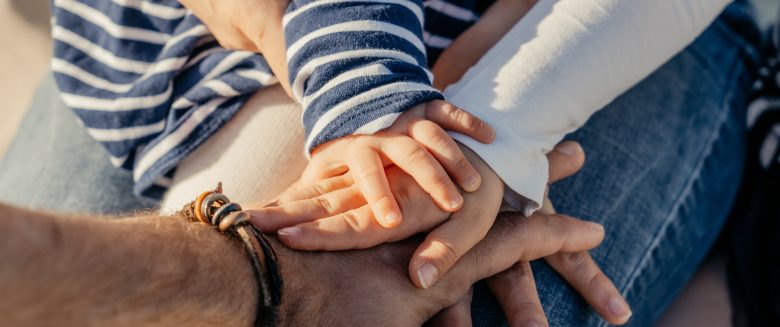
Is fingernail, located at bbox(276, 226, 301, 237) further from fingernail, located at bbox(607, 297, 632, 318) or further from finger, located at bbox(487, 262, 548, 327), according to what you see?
fingernail, located at bbox(607, 297, 632, 318)

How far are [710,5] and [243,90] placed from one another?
59cm

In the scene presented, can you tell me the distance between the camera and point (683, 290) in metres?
1.04

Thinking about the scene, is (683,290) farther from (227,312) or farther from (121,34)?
(121,34)

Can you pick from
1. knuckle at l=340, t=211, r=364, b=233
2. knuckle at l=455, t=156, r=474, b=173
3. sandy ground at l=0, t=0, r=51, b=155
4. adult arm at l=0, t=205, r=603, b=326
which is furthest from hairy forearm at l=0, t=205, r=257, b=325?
sandy ground at l=0, t=0, r=51, b=155

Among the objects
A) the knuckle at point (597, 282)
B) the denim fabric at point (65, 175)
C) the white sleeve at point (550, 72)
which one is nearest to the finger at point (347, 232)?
the white sleeve at point (550, 72)

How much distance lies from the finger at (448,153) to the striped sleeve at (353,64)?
4 centimetres

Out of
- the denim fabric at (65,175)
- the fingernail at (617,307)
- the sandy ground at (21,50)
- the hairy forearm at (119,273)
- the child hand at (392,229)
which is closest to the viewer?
the hairy forearm at (119,273)

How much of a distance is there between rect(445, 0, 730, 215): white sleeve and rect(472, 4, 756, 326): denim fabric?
11 cm

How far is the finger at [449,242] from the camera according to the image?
65 cm

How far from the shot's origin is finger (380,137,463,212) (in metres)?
0.67

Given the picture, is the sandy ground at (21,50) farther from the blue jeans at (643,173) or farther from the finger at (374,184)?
the finger at (374,184)

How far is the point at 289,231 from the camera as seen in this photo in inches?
25.0

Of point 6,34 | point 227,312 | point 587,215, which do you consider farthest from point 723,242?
point 6,34

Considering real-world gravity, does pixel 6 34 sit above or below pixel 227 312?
below
